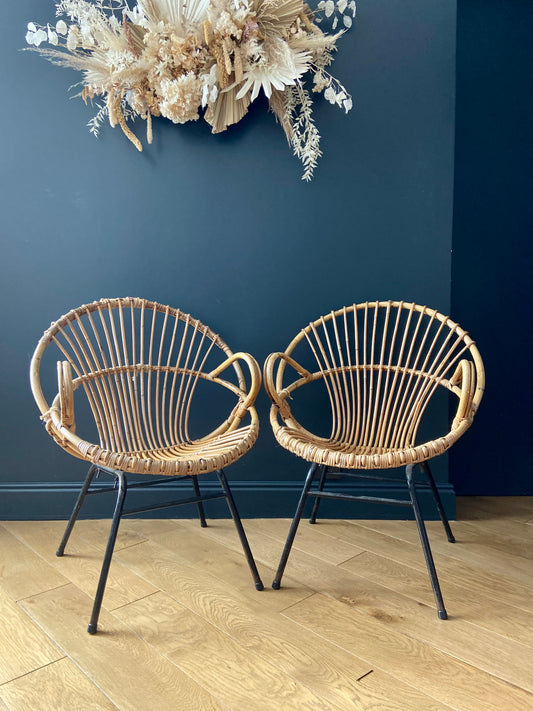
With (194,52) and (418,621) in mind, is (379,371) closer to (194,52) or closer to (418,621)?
(418,621)

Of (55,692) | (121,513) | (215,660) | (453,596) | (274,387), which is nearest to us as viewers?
(55,692)

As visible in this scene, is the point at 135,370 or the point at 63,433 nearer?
the point at 63,433

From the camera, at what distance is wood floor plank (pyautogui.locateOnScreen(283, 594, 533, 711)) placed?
1.22m

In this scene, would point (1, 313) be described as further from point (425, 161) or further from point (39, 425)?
point (425, 161)

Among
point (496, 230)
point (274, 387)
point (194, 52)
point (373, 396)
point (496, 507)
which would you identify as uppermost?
point (194, 52)

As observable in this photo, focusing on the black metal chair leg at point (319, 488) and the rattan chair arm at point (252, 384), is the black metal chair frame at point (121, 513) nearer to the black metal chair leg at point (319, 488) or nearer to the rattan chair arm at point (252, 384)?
the rattan chair arm at point (252, 384)

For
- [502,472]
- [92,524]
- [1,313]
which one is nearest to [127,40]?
[1,313]

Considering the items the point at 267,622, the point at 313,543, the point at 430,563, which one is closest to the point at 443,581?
the point at 430,563

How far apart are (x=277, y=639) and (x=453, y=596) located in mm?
546

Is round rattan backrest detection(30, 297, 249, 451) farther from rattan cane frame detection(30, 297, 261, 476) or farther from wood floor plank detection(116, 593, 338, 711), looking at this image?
wood floor plank detection(116, 593, 338, 711)

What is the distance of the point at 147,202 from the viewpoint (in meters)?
2.13

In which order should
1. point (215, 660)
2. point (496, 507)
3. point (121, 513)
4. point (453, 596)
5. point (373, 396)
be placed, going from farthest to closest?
point (496, 507) < point (373, 396) < point (453, 596) < point (121, 513) < point (215, 660)

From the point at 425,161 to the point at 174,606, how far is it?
5.67 feet

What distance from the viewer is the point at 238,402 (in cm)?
207
